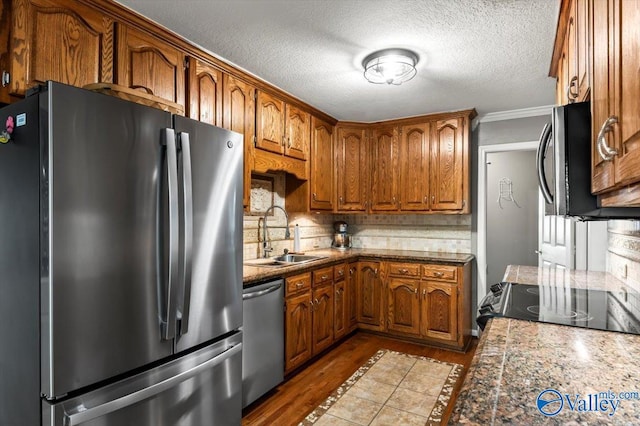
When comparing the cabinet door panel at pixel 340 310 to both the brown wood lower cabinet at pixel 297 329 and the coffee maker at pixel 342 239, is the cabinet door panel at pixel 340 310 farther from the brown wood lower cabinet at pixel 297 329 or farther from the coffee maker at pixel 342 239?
the coffee maker at pixel 342 239

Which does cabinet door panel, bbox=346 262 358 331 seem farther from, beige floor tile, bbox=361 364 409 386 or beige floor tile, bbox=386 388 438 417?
beige floor tile, bbox=386 388 438 417

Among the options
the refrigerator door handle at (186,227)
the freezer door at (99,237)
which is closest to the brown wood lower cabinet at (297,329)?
the refrigerator door handle at (186,227)

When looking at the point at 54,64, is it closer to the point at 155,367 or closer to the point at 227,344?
the point at 155,367

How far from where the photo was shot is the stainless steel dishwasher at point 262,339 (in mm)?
2256

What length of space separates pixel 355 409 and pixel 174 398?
1286mm

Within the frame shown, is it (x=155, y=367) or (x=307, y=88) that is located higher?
(x=307, y=88)

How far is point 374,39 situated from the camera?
212 cm

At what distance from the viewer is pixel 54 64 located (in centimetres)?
156

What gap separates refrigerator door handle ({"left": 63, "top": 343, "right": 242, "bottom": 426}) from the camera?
1.22 metres

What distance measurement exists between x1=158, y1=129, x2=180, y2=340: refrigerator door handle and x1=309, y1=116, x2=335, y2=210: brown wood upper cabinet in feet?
6.91

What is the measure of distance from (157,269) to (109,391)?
1.54 feet

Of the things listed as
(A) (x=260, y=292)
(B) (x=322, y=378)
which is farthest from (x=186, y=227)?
(B) (x=322, y=378)

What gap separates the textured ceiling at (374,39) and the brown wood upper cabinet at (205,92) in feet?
0.44

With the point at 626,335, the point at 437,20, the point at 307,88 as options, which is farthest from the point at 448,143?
the point at 626,335
